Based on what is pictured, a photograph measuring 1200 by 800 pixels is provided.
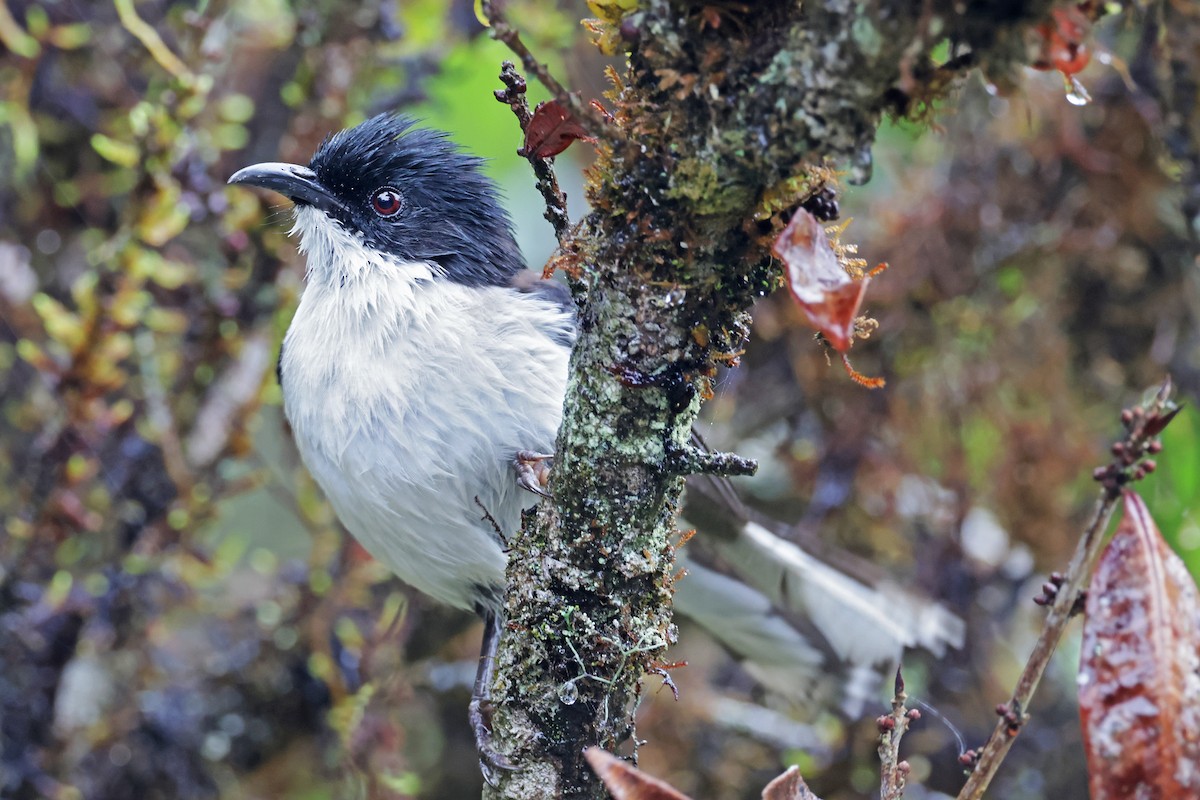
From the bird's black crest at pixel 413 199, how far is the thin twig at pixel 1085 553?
242cm

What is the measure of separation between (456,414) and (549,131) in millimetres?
1469

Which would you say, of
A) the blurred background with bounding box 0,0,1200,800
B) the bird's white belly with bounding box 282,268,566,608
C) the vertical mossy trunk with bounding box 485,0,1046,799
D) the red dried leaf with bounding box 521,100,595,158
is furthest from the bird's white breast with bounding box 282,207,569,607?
the red dried leaf with bounding box 521,100,595,158

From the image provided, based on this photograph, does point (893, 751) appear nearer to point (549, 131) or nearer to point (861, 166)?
point (861, 166)

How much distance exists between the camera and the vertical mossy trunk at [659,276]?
1.67 m

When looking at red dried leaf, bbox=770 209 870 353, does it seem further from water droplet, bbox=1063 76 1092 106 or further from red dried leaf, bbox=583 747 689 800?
red dried leaf, bbox=583 747 689 800

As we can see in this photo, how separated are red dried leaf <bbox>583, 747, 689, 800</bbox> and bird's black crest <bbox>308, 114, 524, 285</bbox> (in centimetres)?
230

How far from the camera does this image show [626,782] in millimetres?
1625

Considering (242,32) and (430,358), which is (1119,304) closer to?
(430,358)

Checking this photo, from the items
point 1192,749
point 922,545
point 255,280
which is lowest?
point 1192,749

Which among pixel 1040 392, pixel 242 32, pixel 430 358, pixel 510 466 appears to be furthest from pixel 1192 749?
pixel 242 32

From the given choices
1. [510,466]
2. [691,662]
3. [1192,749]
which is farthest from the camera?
[691,662]

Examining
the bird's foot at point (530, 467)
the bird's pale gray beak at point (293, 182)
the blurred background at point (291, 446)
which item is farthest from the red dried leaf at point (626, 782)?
the blurred background at point (291, 446)

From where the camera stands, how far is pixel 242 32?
4.93m

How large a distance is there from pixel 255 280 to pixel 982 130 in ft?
10.5
